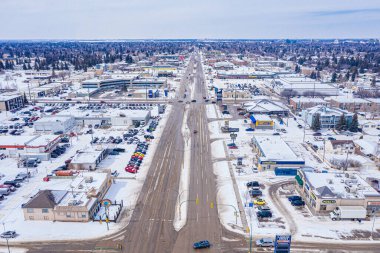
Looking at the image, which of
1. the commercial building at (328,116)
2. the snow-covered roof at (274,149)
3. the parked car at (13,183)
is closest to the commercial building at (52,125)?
the parked car at (13,183)

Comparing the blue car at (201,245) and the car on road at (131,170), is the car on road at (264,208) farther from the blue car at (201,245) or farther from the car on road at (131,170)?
the car on road at (131,170)

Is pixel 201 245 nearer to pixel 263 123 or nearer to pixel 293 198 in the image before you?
pixel 293 198

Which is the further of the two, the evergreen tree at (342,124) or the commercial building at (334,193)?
the evergreen tree at (342,124)

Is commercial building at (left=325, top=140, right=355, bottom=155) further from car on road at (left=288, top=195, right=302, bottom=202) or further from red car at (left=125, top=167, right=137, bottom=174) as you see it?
red car at (left=125, top=167, right=137, bottom=174)

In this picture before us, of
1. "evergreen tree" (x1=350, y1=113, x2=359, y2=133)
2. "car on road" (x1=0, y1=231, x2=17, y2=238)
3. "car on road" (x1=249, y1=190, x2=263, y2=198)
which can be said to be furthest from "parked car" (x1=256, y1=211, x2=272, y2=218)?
"evergreen tree" (x1=350, y1=113, x2=359, y2=133)

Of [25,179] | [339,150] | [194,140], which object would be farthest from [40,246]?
[339,150]

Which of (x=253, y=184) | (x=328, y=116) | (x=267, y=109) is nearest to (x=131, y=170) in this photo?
(x=253, y=184)
